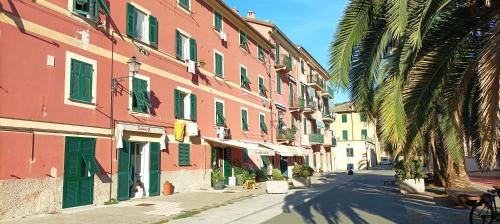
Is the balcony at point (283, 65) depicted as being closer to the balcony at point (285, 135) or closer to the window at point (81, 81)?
the balcony at point (285, 135)

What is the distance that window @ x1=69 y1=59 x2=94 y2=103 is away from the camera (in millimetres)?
14694

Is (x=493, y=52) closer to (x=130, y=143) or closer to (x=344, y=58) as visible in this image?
(x=344, y=58)

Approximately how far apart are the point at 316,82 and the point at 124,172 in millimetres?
→ 33934

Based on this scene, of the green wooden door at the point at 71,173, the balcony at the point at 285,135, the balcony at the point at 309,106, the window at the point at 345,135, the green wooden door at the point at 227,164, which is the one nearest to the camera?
the green wooden door at the point at 71,173

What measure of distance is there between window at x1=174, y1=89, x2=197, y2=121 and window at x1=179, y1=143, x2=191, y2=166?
1334 mm

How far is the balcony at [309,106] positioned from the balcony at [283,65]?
4.96 meters

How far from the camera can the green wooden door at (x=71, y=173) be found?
14.1m

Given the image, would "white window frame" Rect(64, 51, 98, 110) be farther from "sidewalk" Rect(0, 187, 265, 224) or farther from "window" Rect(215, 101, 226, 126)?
"window" Rect(215, 101, 226, 126)

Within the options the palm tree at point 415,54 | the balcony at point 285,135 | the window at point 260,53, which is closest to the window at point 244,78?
the window at point 260,53

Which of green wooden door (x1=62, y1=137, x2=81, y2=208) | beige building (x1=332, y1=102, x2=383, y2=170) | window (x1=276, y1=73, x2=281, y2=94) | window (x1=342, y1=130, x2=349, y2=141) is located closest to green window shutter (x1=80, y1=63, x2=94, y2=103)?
green wooden door (x1=62, y1=137, x2=81, y2=208)

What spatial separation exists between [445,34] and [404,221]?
17.1 ft

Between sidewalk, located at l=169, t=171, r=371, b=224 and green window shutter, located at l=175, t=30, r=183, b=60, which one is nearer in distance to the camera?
sidewalk, located at l=169, t=171, r=371, b=224

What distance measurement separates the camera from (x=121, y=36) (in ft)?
57.0

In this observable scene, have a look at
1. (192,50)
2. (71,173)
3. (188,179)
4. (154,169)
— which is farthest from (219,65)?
(71,173)
